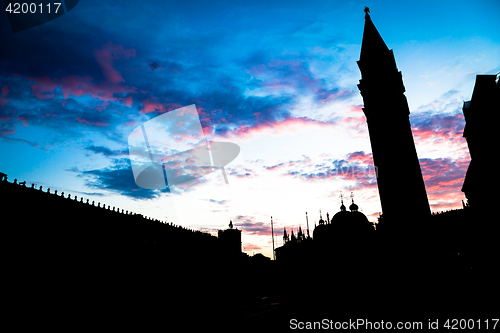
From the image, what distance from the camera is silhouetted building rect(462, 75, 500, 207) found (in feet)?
89.8

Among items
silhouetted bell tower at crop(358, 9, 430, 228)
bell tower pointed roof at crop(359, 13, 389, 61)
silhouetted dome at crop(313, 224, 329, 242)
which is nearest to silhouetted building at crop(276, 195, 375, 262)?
silhouetted dome at crop(313, 224, 329, 242)

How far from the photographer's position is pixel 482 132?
2961 cm

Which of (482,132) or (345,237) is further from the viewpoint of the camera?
(345,237)

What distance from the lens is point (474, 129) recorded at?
31.1 m

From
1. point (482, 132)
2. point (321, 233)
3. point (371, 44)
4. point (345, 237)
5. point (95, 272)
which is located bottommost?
point (95, 272)

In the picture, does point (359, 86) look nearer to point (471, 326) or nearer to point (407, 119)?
point (407, 119)

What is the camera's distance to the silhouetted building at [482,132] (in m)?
27.4

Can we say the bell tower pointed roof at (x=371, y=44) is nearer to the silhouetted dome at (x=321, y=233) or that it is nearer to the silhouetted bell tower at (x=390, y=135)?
the silhouetted bell tower at (x=390, y=135)

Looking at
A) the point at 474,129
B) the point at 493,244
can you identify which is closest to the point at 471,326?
the point at 493,244

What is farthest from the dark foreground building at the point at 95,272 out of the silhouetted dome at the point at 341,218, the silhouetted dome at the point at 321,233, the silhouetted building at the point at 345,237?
the silhouetted dome at the point at 341,218

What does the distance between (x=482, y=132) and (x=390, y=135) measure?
921cm

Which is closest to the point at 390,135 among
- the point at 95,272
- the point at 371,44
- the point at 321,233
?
the point at 371,44

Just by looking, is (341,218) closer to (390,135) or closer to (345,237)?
(345,237)

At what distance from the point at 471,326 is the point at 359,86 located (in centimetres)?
3095
